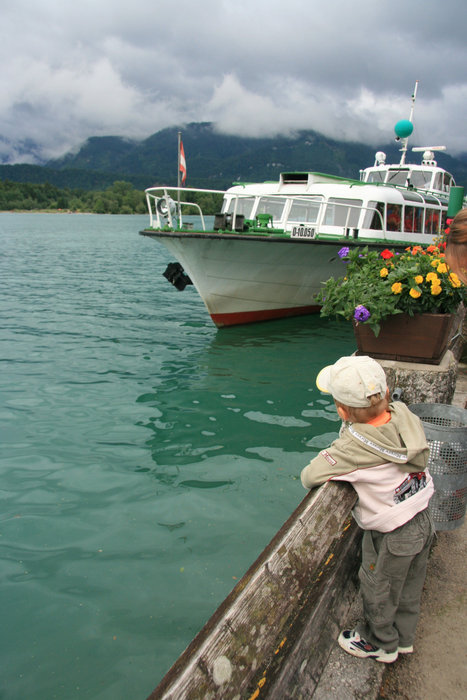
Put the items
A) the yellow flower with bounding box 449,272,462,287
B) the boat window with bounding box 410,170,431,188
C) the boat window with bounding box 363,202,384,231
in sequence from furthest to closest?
the boat window with bounding box 410,170,431,188, the boat window with bounding box 363,202,384,231, the yellow flower with bounding box 449,272,462,287

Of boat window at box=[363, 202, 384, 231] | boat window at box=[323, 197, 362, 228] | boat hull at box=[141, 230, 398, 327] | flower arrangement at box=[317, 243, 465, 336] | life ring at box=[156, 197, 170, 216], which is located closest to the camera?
flower arrangement at box=[317, 243, 465, 336]

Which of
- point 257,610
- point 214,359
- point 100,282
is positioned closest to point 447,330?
point 257,610

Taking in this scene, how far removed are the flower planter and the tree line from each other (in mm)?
136876

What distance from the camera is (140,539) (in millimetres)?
4051

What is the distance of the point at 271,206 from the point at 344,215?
6.43 ft

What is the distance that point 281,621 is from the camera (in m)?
1.46

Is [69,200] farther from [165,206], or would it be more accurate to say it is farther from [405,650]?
[405,650]

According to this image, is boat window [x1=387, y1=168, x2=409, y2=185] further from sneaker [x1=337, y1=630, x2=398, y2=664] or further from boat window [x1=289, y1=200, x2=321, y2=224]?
sneaker [x1=337, y1=630, x2=398, y2=664]

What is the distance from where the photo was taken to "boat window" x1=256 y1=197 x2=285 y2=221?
1325 centimetres

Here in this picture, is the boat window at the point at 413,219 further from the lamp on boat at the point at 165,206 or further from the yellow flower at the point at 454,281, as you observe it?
the yellow flower at the point at 454,281

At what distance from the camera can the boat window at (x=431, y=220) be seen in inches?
561

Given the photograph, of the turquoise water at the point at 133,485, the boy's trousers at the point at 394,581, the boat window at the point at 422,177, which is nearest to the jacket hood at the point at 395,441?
the boy's trousers at the point at 394,581

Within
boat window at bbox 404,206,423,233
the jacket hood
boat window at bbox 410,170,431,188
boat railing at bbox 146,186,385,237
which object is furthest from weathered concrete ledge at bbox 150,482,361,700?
Result: boat window at bbox 410,170,431,188

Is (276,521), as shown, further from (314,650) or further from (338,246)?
(338,246)
